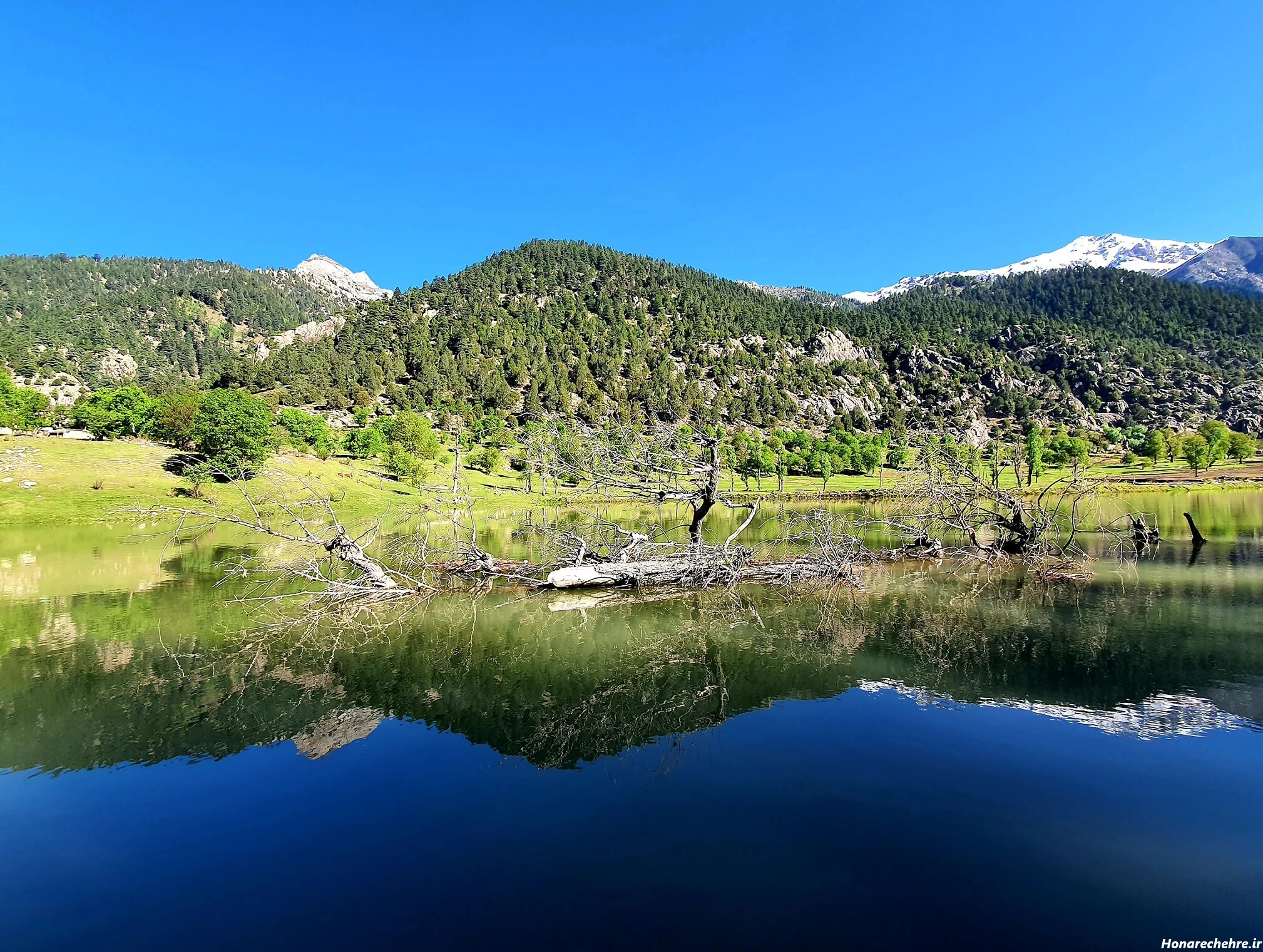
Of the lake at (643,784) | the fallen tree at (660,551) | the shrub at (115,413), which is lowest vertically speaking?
the lake at (643,784)

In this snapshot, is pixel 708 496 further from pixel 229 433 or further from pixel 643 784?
pixel 229 433

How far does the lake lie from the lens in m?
6.37

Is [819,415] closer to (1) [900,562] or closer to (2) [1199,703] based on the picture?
(1) [900,562]

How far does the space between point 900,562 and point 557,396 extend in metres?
148

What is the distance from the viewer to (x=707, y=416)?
582 ft

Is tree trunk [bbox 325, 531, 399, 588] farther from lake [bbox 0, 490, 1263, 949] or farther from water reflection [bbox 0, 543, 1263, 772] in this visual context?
lake [bbox 0, 490, 1263, 949]

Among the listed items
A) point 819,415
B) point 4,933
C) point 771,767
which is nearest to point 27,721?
point 4,933

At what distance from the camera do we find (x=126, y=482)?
61188mm

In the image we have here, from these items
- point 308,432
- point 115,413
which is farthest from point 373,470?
point 115,413

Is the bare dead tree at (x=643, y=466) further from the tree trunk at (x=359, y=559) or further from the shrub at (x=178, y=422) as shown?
the shrub at (x=178, y=422)

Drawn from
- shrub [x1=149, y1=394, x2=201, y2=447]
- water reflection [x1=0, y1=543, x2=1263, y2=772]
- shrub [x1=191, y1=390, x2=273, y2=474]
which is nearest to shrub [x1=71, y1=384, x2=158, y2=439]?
shrub [x1=149, y1=394, x2=201, y2=447]

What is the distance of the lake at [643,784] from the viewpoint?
6.37 m

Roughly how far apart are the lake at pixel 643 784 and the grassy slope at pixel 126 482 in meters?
27.6

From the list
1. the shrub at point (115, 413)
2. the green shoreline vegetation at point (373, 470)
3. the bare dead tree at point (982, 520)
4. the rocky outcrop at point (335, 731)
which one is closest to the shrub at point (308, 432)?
the green shoreline vegetation at point (373, 470)
